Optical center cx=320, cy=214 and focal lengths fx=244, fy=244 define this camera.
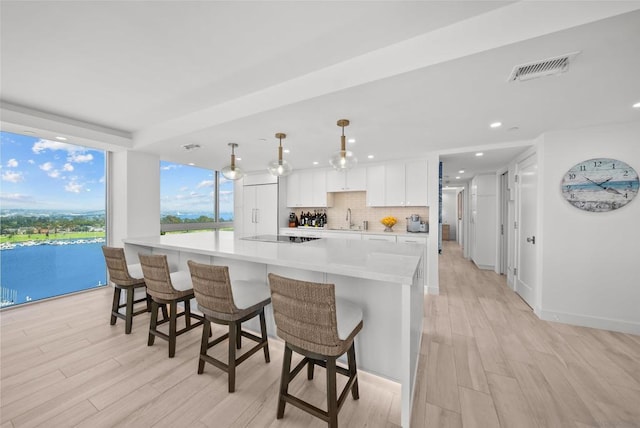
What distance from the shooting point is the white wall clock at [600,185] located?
2.68 m

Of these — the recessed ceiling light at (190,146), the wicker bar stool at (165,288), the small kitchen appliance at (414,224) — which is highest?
the recessed ceiling light at (190,146)

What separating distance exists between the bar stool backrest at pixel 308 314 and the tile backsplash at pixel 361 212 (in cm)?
388

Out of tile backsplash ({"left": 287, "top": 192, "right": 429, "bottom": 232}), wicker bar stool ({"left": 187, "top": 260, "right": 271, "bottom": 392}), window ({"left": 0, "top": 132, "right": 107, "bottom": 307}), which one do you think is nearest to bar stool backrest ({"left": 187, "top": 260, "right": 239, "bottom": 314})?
wicker bar stool ({"left": 187, "top": 260, "right": 271, "bottom": 392})

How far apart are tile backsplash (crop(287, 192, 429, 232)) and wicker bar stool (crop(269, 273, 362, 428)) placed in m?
3.68

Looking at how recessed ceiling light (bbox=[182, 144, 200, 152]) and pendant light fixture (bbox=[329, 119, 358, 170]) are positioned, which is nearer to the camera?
pendant light fixture (bbox=[329, 119, 358, 170])

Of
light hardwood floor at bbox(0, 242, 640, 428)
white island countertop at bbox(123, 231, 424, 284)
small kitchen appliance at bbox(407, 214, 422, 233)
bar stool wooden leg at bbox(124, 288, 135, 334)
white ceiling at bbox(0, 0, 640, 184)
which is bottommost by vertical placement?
light hardwood floor at bbox(0, 242, 640, 428)

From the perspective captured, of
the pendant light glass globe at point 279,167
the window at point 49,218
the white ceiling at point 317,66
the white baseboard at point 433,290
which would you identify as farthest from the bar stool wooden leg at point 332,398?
the window at point 49,218

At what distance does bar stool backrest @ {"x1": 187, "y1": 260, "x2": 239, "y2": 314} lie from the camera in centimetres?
169

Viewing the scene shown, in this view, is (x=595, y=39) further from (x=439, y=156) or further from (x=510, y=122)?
(x=439, y=156)

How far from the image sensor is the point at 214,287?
1737 millimetres

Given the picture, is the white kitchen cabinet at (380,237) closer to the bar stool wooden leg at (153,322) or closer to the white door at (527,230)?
the white door at (527,230)

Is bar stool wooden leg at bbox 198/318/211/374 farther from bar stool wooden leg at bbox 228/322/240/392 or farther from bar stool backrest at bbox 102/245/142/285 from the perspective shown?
bar stool backrest at bbox 102/245/142/285

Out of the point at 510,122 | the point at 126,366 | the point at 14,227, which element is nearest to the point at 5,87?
the point at 14,227

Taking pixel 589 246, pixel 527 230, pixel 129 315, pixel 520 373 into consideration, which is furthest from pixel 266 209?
pixel 589 246
